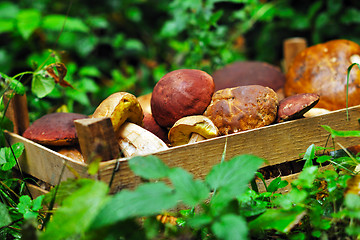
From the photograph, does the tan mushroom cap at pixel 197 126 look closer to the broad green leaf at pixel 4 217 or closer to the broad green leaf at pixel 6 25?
the broad green leaf at pixel 4 217

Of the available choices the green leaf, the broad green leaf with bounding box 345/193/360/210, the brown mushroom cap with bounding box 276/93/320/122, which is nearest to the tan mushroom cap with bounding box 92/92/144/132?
the brown mushroom cap with bounding box 276/93/320/122

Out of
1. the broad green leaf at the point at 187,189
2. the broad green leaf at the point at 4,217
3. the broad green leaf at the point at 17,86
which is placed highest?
the broad green leaf at the point at 17,86

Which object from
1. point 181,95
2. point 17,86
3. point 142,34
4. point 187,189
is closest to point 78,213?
point 187,189

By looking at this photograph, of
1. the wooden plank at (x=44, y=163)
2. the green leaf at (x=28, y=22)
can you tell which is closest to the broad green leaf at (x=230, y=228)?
the wooden plank at (x=44, y=163)

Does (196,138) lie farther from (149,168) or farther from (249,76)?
(249,76)

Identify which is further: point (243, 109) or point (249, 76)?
point (249, 76)

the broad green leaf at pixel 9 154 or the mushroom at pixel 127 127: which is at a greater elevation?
the mushroom at pixel 127 127

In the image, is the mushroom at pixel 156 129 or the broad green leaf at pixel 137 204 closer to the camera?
the broad green leaf at pixel 137 204

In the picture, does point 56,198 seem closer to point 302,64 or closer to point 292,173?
point 292,173
